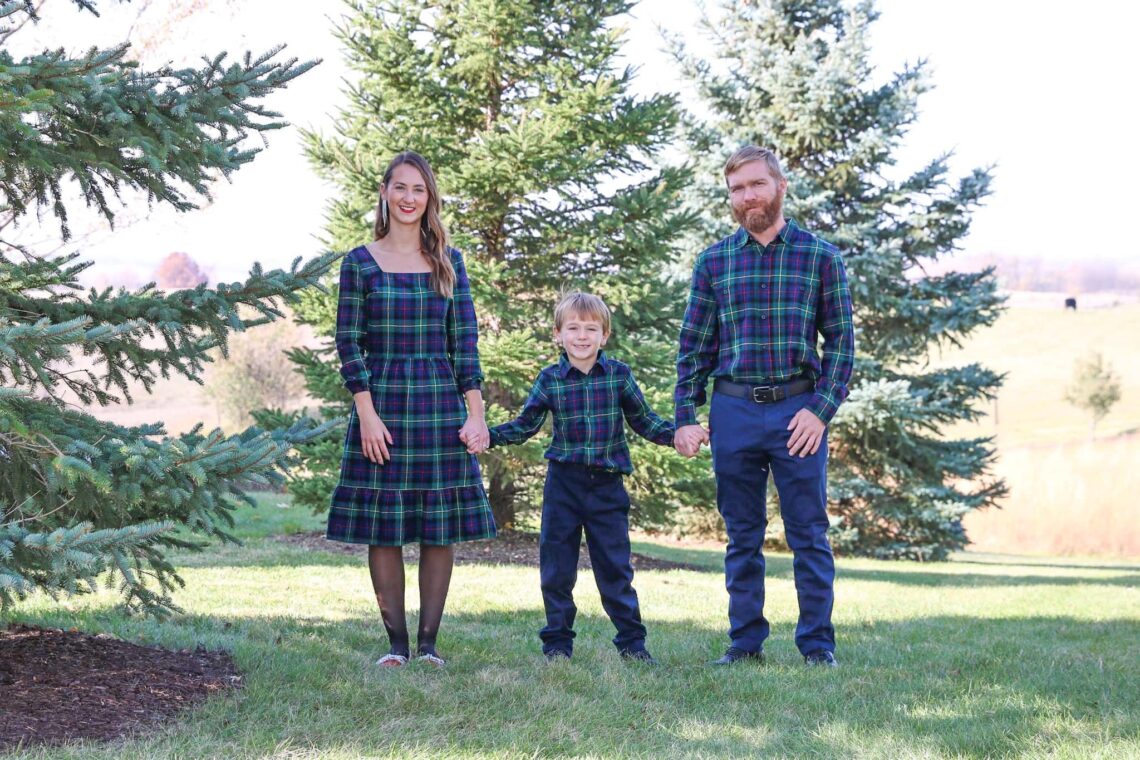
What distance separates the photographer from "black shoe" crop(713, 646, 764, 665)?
13.4ft

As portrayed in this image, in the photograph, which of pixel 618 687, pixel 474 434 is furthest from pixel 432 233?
pixel 618 687

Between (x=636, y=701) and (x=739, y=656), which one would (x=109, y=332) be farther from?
(x=739, y=656)

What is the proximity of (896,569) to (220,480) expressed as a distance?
10.8m

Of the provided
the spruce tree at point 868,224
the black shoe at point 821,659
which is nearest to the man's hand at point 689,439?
the black shoe at point 821,659

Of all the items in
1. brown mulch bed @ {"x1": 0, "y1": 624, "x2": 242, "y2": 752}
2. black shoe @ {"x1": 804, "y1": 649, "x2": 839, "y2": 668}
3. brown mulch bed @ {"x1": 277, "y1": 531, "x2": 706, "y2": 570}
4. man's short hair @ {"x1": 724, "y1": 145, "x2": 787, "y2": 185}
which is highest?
man's short hair @ {"x1": 724, "y1": 145, "x2": 787, "y2": 185}

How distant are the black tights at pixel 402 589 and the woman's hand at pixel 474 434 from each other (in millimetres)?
445

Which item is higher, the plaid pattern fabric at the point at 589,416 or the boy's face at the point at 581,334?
the boy's face at the point at 581,334

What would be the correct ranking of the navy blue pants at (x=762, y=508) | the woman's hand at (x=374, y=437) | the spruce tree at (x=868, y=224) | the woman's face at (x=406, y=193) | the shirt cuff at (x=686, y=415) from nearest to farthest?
1. the woman's hand at (x=374, y=437)
2. the woman's face at (x=406, y=193)
3. the navy blue pants at (x=762, y=508)
4. the shirt cuff at (x=686, y=415)
5. the spruce tree at (x=868, y=224)

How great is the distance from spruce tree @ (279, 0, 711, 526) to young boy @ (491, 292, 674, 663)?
481cm

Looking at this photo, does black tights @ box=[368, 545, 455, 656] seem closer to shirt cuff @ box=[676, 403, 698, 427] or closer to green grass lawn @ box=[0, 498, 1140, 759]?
green grass lawn @ box=[0, 498, 1140, 759]

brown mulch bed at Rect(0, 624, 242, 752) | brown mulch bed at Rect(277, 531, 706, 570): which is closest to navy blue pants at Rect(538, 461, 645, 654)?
brown mulch bed at Rect(0, 624, 242, 752)

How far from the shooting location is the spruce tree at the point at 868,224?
546 inches

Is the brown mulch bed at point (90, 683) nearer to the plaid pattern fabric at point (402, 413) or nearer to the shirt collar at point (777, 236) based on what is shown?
the plaid pattern fabric at point (402, 413)

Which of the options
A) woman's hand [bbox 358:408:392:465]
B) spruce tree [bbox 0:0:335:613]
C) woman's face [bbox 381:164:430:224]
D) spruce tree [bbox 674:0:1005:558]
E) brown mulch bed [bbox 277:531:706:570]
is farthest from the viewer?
spruce tree [bbox 674:0:1005:558]
